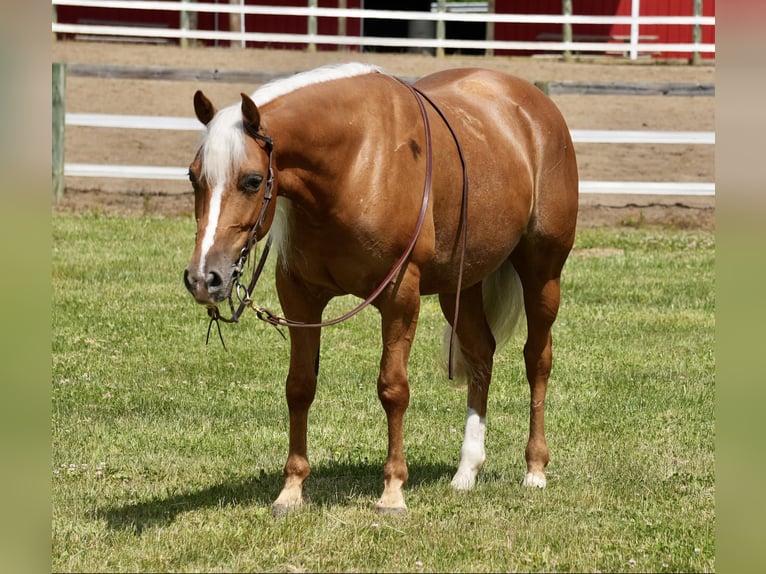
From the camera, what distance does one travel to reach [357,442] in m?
6.51

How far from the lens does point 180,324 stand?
9.31 meters

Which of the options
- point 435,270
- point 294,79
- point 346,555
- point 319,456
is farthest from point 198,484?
point 294,79

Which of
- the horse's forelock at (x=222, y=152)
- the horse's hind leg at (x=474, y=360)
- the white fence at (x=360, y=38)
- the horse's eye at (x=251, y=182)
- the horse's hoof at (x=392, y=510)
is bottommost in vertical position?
the horse's hoof at (x=392, y=510)

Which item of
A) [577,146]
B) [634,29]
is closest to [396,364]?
[577,146]

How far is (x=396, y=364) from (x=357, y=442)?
1.57m

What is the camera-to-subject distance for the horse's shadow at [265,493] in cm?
501

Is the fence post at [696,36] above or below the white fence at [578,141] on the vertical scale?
above

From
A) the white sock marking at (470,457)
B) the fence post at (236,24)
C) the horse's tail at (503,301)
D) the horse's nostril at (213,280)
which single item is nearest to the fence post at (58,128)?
the fence post at (236,24)

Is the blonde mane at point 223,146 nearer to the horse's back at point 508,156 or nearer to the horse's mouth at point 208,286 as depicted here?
the horse's mouth at point 208,286

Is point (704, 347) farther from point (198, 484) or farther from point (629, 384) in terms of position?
point (198, 484)

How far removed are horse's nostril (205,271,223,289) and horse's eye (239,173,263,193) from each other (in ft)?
1.28

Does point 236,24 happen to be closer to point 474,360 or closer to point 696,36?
point 696,36

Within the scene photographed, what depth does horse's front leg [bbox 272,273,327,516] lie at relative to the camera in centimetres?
512
